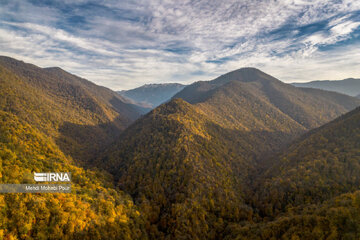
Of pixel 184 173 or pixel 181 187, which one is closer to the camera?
pixel 181 187

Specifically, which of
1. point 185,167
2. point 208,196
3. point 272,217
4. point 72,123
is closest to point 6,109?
point 72,123

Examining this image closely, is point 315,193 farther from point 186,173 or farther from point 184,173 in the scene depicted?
point 184,173

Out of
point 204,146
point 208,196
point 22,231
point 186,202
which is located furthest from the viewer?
point 204,146

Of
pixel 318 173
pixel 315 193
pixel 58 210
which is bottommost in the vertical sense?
pixel 315 193

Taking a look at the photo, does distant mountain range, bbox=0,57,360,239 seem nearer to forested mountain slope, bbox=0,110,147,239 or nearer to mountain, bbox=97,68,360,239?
forested mountain slope, bbox=0,110,147,239

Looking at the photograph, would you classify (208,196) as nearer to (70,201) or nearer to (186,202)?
(186,202)

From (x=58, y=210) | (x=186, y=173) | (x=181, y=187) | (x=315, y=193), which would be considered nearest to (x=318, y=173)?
(x=315, y=193)

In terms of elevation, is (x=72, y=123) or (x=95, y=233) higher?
(x=72, y=123)

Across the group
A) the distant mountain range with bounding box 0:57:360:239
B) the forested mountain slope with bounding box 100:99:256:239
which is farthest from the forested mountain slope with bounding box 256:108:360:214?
the forested mountain slope with bounding box 100:99:256:239
